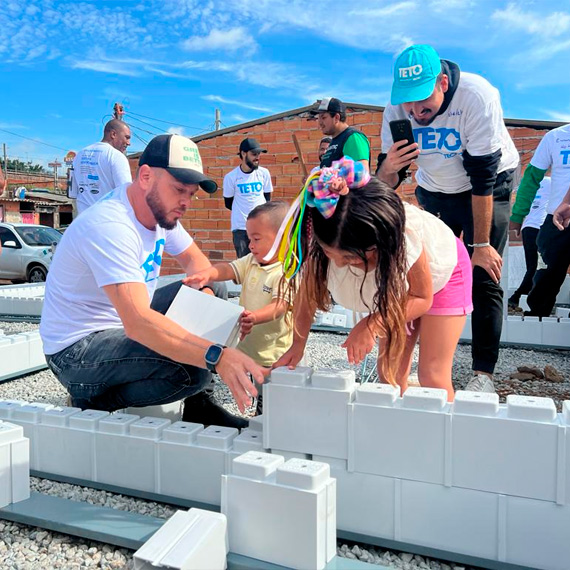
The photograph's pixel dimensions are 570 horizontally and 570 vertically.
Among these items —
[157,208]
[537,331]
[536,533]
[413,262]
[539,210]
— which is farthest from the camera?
[539,210]

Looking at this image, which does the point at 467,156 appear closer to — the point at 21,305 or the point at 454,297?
the point at 454,297

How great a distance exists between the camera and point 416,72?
2617 millimetres

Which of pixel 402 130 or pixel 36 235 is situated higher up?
pixel 402 130

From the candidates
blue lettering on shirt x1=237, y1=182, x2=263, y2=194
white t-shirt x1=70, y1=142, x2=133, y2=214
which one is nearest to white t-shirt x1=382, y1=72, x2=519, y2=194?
white t-shirt x1=70, y1=142, x2=133, y2=214

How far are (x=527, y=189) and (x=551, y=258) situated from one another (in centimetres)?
70

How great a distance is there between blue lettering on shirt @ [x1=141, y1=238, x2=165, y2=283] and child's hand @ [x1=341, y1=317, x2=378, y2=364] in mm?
960

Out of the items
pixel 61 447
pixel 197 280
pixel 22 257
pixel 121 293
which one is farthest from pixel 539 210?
pixel 22 257

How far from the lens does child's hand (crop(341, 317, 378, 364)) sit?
6.06ft

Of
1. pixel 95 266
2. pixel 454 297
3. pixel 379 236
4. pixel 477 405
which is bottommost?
pixel 477 405

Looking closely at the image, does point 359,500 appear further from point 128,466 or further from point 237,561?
point 128,466

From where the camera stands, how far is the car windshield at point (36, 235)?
11.7 m

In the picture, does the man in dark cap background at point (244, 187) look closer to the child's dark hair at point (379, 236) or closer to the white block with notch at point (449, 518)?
the child's dark hair at point (379, 236)

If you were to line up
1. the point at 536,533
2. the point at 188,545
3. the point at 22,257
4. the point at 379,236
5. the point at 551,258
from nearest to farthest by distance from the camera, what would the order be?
the point at 188,545
the point at 536,533
the point at 379,236
the point at 551,258
the point at 22,257

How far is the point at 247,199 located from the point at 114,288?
499 centimetres
